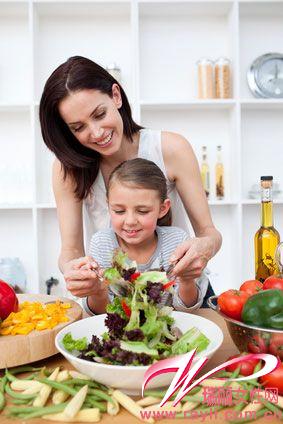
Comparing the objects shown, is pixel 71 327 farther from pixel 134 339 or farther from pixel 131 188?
pixel 131 188

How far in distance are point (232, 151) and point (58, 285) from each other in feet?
4.88

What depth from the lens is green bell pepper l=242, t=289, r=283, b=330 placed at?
824 mm

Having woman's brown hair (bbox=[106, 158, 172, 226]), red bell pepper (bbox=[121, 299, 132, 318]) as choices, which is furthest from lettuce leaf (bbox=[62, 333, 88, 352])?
woman's brown hair (bbox=[106, 158, 172, 226])

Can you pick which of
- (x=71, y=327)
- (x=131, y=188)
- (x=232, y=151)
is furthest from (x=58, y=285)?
(x=71, y=327)

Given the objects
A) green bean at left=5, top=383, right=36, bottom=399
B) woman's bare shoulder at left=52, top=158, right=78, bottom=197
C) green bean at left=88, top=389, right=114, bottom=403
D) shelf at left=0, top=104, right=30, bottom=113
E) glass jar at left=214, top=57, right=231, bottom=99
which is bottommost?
green bean at left=5, top=383, right=36, bottom=399

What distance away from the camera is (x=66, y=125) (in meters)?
1.58

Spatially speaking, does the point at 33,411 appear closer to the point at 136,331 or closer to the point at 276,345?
the point at 136,331

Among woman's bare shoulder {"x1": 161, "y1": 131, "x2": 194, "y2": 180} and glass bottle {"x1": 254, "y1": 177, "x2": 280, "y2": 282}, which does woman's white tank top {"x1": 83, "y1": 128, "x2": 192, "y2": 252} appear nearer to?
woman's bare shoulder {"x1": 161, "y1": 131, "x2": 194, "y2": 180}

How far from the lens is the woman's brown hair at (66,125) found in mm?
1414

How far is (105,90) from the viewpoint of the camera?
1468 millimetres

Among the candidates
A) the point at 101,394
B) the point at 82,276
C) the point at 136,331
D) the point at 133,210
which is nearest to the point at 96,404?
the point at 101,394

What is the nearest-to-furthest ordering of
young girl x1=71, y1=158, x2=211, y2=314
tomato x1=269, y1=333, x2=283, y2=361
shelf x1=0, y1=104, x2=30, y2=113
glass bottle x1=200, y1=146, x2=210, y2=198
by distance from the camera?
tomato x1=269, y1=333, x2=283, y2=361
young girl x1=71, y1=158, x2=211, y2=314
shelf x1=0, y1=104, x2=30, y2=113
glass bottle x1=200, y1=146, x2=210, y2=198

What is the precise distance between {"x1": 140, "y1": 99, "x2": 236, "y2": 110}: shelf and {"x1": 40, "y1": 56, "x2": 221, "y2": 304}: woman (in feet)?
4.34

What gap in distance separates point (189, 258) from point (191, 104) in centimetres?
206
